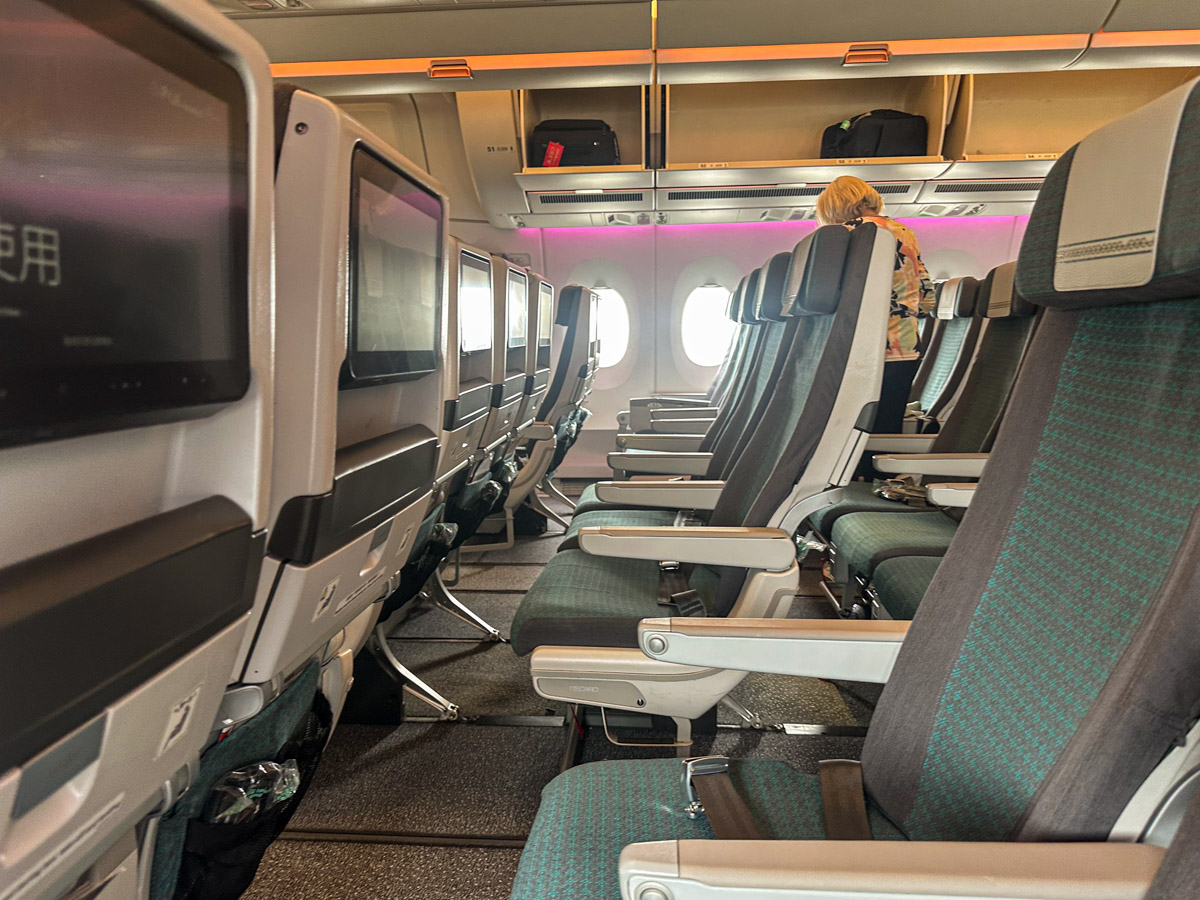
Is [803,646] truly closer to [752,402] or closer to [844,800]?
[844,800]

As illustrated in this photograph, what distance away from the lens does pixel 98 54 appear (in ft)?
1.37

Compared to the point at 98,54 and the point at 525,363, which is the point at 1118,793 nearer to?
the point at 98,54

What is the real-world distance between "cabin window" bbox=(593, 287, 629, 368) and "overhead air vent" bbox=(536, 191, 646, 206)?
4.04ft

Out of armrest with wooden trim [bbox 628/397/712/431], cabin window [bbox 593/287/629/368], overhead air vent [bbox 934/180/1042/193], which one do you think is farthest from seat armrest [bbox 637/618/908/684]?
cabin window [bbox 593/287/629/368]

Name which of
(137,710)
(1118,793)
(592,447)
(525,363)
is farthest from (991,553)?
(592,447)

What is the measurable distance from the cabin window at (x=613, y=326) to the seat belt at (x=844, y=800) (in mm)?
5931

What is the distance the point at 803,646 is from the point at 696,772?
0.25 metres

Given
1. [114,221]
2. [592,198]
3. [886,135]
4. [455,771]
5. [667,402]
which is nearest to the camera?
[114,221]

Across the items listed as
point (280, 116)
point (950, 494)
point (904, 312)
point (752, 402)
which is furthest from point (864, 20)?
point (280, 116)

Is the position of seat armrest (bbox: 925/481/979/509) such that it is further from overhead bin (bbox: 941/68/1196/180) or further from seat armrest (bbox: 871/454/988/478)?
overhead bin (bbox: 941/68/1196/180)

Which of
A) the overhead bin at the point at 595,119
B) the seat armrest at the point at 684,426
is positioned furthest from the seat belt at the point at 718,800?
the overhead bin at the point at 595,119

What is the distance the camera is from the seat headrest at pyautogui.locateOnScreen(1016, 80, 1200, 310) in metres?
0.67

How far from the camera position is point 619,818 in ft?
3.10

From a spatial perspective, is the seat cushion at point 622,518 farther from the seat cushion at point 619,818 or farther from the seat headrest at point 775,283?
the seat cushion at point 619,818
